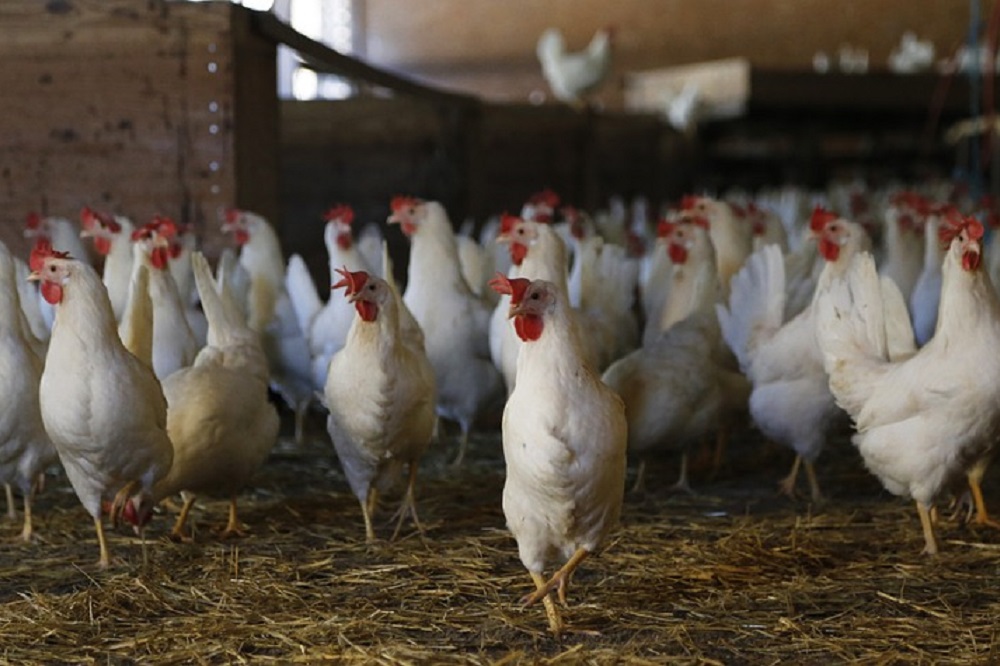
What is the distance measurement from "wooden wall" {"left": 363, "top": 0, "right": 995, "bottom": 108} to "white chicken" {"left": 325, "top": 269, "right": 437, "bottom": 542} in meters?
15.4

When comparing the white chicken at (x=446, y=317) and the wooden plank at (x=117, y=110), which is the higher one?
the wooden plank at (x=117, y=110)

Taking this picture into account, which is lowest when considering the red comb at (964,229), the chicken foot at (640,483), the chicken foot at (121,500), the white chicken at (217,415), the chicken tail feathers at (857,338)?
the chicken foot at (640,483)

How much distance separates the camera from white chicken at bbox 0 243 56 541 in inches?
182

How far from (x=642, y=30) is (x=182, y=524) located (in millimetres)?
16216

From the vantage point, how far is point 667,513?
5.22 meters

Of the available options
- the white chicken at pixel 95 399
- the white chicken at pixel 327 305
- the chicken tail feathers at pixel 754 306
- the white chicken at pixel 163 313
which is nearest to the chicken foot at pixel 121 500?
the white chicken at pixel 95 399

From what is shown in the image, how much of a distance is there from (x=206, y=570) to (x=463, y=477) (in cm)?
178

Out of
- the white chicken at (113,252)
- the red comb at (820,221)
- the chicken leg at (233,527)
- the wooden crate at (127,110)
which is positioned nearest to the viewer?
the chicken leg at (233,527)

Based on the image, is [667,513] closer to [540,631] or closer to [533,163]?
[540,631]

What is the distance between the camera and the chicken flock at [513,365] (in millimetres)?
3771

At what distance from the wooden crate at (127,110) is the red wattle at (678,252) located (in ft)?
7.49

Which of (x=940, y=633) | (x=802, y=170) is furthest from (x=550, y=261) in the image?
(x=802, y=170)

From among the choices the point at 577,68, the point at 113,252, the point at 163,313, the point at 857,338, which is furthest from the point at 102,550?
the point at 577,68

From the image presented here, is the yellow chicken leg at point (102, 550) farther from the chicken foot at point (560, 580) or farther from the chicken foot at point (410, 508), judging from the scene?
the chicken foot at point (560, 580)
